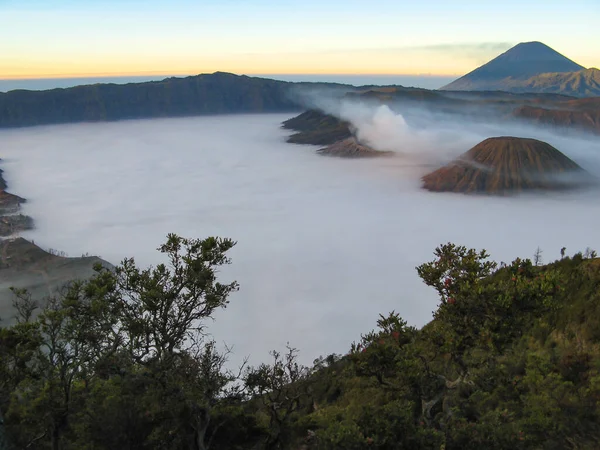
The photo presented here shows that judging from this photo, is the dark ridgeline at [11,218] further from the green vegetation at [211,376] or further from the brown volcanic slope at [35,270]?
the green vegetation at [211,376]

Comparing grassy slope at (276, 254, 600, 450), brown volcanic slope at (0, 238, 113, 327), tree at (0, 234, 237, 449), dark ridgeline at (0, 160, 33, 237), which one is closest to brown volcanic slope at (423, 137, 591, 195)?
brown volcanic slope at (0, 238, 113, 327)

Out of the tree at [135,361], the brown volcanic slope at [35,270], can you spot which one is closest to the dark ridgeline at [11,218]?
the brown volcanic slope at [35,270]

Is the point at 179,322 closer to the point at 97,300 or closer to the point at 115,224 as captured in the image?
the point at 97,300

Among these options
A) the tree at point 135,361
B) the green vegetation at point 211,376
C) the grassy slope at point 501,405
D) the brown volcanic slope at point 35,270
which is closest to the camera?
the grassy slope at point 501,405

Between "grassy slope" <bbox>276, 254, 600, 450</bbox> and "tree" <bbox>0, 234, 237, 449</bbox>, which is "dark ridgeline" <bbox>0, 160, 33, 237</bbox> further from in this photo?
"grassy slope" <bbox>276, 254, 600, 450</bbox>

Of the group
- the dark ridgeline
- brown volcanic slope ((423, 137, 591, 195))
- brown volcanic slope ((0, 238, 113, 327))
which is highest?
brown volcanic slope ((423, 137, 591, 195))

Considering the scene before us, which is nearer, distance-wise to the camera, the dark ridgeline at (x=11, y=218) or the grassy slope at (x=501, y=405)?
the grassy slope at (x=501, y=405)

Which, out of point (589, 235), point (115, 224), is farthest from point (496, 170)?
point (115, 224)

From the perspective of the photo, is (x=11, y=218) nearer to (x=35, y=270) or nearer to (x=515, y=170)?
(x=35, y=270)

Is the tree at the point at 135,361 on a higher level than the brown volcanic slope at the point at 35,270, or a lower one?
higher
